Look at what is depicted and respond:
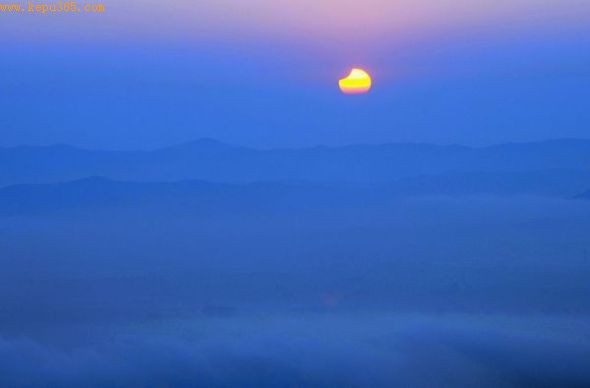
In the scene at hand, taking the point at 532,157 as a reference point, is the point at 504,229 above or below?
below

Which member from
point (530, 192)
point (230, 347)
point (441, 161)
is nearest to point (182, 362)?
point (230, 347)

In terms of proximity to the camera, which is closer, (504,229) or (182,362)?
(182,362)

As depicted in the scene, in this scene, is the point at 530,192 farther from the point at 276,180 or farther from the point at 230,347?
the point at 230,347

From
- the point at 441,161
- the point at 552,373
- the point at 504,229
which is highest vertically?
the point at 441,161

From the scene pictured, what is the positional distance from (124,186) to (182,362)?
1879mm

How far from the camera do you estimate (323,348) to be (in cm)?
410

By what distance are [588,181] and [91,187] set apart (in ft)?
12.0

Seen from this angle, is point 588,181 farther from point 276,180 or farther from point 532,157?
point 276,180

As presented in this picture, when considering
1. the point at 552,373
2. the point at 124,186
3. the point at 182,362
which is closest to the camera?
the point at 552,373

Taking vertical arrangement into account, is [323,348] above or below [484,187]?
below

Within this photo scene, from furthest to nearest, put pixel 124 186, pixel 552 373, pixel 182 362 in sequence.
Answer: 1. pixel 124 186
2. pixel 182 362
3. pixel 552 373

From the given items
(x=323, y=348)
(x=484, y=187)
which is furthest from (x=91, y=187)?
(x=484, y=187)

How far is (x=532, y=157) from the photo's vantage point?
224 inches

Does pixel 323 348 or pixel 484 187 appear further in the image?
pixel 484 187
